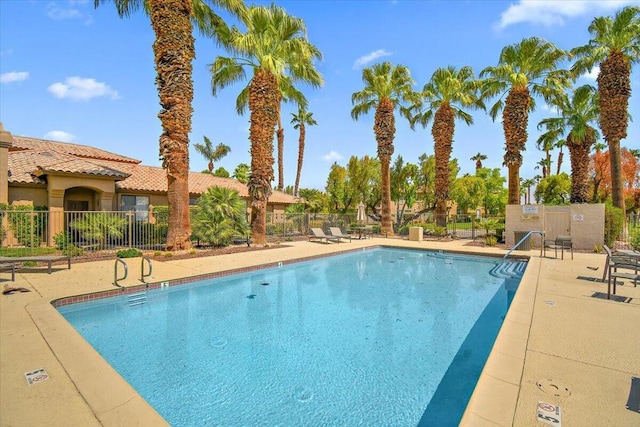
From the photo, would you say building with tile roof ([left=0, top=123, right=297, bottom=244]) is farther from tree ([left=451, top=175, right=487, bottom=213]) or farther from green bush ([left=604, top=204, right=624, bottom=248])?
tree ([left=451, top=175, right=487, bottom=213])

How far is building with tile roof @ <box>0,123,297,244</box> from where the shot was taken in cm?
1472

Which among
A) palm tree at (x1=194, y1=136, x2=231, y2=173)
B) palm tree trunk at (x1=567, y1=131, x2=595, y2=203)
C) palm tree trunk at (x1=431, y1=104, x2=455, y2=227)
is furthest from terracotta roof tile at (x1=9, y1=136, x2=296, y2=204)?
palm tree at (x1=194, y1=136, x2=231, y2=173)

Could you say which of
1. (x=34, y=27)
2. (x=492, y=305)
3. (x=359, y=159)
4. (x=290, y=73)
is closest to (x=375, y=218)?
(x=359, y=159)

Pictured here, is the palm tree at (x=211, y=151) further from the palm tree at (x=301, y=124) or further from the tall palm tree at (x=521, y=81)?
the tall palm tree at (x=521, y=81)

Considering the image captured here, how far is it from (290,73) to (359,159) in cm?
1399

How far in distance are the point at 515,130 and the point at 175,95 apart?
18.4 meters

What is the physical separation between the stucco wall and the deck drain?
14170mm

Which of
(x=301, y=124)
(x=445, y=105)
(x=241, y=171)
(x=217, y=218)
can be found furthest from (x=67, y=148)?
(x=445, y=105)

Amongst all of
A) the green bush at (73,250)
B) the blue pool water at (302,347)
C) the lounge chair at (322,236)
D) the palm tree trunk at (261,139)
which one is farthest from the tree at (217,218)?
the blue pool water at (302,347)

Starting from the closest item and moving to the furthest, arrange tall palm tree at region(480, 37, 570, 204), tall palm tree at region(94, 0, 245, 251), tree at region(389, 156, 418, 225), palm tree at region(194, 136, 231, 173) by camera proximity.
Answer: tall palm tree at region(94, 0, 245, 251), tall palm tree at region(480, 37, 570, 204), tree at region(389, 156, 418, 225), palm tree at region(194, 136, 231, 173)

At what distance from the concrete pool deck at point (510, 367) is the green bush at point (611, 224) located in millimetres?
10137

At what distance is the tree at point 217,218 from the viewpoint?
14578mm

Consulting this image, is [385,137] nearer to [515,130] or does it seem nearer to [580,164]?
[515,130]

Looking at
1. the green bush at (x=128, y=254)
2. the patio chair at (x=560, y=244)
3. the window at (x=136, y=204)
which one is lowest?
the green bush at (x=128, y=254)
